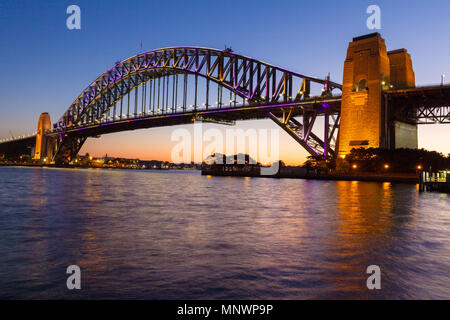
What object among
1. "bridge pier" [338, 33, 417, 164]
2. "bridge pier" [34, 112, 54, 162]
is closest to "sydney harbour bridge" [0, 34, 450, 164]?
"bridge pier" [338, 33, 417, 164]

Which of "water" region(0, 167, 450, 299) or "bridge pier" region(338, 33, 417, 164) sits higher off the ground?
"bridge pier" region(338, 33, 417, 164)

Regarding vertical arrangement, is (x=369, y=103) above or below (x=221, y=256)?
above

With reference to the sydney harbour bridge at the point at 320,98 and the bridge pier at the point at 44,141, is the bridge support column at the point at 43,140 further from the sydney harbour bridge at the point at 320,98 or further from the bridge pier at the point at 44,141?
the sydney harbour bridge at the point at 320,98

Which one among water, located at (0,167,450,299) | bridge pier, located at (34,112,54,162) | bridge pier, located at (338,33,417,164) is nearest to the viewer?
water, located at (0,167,450,299)

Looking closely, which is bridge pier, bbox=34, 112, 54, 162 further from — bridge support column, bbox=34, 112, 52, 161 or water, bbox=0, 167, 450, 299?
water, bbox=0, 167, 450, 299

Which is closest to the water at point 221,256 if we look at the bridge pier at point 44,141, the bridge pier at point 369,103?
the bridge pier at point 369,103

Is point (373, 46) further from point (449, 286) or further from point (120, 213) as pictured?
point (449, 286)

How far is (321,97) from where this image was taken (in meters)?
52.0

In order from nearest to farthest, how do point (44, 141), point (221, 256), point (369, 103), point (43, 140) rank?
point (221, 256), point (369, 103), point (43, 140), point (44, 141)

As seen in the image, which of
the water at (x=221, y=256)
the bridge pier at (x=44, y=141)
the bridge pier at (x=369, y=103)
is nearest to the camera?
the water at (x=221, y=256)

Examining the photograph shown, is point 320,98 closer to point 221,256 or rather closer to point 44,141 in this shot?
point 221,256

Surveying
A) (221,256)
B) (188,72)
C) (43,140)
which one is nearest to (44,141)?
(43,140)

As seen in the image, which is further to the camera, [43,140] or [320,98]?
[43,140]

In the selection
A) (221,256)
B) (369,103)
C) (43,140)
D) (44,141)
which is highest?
(43,140)
